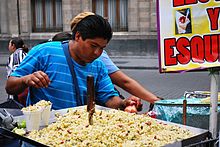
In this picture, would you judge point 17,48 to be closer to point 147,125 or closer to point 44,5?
point 147,125

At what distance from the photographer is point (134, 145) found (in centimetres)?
202

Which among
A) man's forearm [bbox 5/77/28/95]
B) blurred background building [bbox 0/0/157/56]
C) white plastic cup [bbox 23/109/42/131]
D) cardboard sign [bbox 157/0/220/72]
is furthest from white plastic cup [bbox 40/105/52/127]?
blurred background building [bbox 0/0/157/56]

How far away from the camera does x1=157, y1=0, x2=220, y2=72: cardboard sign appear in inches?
96.7

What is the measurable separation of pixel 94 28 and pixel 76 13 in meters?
19.9

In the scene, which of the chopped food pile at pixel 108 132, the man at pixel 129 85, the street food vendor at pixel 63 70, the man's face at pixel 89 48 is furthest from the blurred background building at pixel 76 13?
the chopped food pile at pixel 108 132

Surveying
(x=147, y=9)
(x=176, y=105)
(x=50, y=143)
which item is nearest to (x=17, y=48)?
(x=176, y=105)

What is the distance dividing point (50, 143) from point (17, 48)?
6.41m

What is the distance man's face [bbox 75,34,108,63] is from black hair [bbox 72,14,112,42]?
31mm

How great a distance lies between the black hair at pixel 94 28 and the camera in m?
2.84

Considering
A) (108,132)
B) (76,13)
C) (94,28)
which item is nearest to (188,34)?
(94,28)

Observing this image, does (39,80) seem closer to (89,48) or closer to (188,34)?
(89,48)

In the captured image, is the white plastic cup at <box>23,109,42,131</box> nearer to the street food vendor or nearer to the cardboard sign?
the street food vendor

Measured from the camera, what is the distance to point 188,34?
8.18 ft

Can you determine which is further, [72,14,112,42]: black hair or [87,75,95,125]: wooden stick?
[72,14,112,42]: black hair
